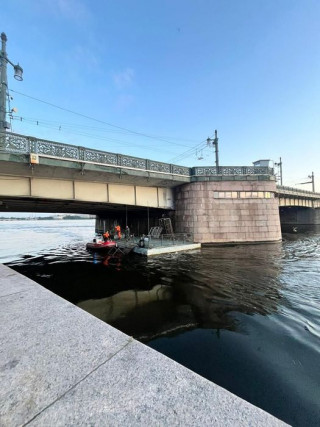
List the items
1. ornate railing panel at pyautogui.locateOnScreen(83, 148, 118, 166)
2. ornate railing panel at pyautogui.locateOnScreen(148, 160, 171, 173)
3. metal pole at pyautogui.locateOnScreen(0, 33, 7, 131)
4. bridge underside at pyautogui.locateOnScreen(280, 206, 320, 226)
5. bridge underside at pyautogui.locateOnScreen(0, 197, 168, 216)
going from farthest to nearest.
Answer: bridge underside at pyautogui.locateOnScreen(280, 206, 320, 226)
ornate railing panel at pyautogui.locateOnScreen(148, 160, 171, 173)
bridge underside at pyautogui.locateOnScreen(0, 197, 168, 216)
ornate railing panel at pyautogui.locateOnScreen(83, 148, 118, 166)
metal pole at pyautogui.locateOnScreen(0, 33, 7, 131)

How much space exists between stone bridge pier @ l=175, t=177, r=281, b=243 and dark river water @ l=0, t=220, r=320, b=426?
979cm

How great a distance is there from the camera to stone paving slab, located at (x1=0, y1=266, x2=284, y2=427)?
167 cm

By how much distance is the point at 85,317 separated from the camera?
358cm

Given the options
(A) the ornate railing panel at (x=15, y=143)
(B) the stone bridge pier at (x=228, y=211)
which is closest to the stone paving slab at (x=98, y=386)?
(A) the ornate railing panel at (x=15, y=143)

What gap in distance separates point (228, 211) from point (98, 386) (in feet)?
70.9

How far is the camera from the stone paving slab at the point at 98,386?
1675 millimetres

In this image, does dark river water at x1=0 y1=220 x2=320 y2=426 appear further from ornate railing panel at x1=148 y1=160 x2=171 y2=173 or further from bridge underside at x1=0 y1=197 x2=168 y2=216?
ornate railing panel at x1=148 y1=160 x2=171 y2=173

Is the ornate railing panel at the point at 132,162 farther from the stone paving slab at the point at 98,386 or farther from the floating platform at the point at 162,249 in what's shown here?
the stone paving slab at the point at 98,386

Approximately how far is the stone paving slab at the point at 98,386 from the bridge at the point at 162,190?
45.0 ft

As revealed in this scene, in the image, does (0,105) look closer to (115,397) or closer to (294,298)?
(115,397)

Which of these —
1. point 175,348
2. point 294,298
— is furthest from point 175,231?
point 175,348

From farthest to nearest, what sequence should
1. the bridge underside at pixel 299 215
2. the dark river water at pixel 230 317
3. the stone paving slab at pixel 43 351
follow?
1. the bridge underside at pixel 299 215
2. the dark river water at pixel 230 317
3. the stone paving slab at pixel 43 351

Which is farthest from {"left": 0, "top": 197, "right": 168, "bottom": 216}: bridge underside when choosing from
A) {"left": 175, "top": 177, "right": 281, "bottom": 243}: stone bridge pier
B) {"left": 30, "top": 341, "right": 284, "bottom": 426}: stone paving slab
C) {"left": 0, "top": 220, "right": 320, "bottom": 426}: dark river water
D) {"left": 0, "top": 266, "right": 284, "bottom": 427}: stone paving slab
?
{"left": 30, "top": 341, "right": 284, "bottom": 426}: stone paving slab

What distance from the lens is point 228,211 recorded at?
22.1 metres
